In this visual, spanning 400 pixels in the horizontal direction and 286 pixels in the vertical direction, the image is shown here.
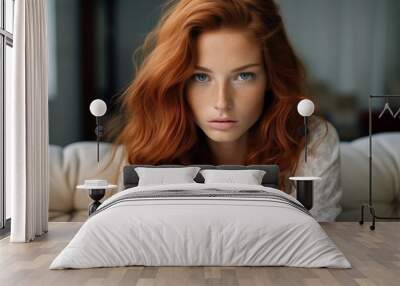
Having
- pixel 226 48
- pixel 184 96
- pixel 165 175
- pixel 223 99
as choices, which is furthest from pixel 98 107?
pixel 226 48

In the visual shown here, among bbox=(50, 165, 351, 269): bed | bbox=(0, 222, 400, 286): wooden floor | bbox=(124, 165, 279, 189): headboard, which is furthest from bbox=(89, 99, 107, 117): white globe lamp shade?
bbox=(50, 165, 351, 269): bed

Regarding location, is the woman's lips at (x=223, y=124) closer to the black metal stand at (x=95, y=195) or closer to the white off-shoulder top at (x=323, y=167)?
the white off-shoulder top at (x=323, y=167)

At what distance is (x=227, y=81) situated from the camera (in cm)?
661

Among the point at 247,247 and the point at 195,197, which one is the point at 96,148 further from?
the point at 247,247

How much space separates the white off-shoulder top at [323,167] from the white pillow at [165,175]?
113 cm

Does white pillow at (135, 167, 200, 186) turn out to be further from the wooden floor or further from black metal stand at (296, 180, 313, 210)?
the wooden floor

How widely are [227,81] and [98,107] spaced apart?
1.36m

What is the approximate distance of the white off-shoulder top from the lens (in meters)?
6.78

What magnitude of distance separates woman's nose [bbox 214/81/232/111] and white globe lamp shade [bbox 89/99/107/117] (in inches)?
45.9

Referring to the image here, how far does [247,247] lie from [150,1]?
140 inches

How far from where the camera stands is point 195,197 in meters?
4.76

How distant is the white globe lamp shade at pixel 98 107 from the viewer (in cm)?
666

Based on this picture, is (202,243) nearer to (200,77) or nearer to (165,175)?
(165,175)

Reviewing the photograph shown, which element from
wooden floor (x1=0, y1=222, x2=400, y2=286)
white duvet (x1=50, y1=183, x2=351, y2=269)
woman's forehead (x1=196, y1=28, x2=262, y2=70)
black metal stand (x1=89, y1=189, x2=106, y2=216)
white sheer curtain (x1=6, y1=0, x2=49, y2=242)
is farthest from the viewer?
woman's forehead (x1=196, y1=28, x2=262, y2=70)
